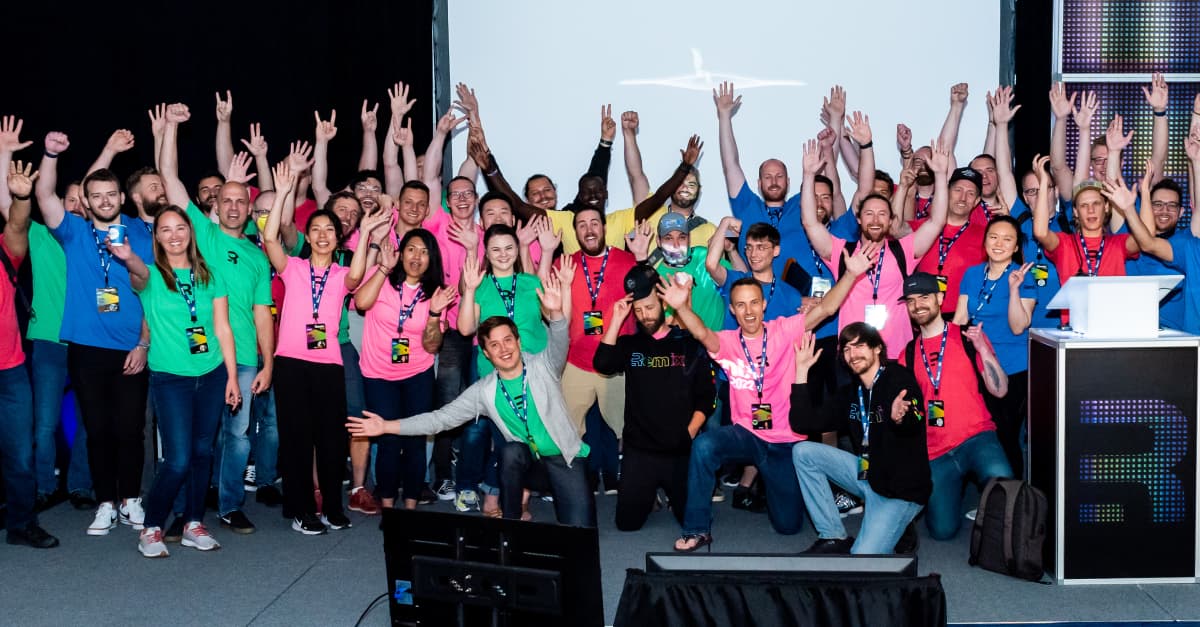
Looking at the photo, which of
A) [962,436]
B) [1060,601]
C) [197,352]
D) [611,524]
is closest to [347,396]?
[197,352]

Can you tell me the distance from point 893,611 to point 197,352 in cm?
294

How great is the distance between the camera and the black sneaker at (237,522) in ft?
15.6

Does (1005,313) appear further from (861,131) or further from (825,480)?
(861,131)

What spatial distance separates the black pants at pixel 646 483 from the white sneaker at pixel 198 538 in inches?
65.1

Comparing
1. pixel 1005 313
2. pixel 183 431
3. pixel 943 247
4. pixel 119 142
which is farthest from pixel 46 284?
pixel 1005 313

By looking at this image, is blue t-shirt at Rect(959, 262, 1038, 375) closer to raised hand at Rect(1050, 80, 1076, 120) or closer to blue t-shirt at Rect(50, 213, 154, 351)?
raised hand at Rect(1050, 80, 1076, 120)

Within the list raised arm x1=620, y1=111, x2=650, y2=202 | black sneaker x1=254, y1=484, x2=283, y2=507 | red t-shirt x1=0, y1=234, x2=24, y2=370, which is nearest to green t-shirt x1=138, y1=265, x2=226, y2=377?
red t-shirt x1=0, y1=234, x2=24, y2=370

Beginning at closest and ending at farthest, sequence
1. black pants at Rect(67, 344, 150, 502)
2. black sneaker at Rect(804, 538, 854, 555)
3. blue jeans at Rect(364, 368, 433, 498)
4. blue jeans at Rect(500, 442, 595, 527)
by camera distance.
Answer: black sneaker at Rect(804, 538, 854, 555) → blue jeans at Rect(500, 442, 595, 527) → black pants at Rect(67, 344, 150, 502) → blue jeans at Rect(364, 368, 433, 498)

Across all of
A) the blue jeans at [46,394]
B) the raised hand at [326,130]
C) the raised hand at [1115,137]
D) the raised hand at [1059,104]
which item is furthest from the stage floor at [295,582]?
the raised hand at [1059,104]

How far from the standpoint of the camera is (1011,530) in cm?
402

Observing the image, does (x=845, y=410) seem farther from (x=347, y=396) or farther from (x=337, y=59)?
(x=337, y=59)

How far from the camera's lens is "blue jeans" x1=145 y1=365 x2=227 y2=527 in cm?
436

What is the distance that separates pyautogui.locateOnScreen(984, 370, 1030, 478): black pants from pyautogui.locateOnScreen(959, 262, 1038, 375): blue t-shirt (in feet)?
0.23

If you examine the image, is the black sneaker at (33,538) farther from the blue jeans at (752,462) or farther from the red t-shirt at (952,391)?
the red t-shirt at (952,391)
